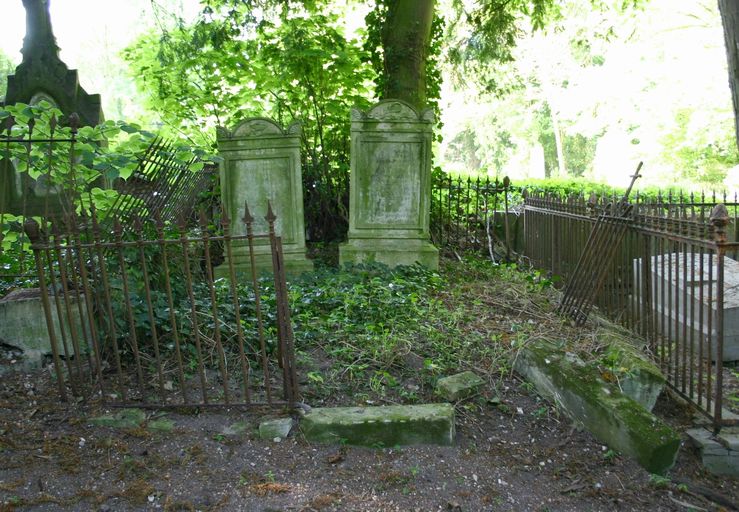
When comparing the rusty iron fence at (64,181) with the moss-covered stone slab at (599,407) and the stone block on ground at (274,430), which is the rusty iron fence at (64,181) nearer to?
the stone block on ground at (274,430)

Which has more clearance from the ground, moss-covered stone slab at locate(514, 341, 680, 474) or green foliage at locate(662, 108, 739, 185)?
green foliage at locate(662, 108, 739, 185)

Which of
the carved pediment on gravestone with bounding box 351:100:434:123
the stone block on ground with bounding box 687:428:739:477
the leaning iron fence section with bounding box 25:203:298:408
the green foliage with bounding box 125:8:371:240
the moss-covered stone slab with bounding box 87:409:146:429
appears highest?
the green foliage with bounding box 125:8:371:240

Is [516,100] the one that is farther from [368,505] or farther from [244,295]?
[368,505]

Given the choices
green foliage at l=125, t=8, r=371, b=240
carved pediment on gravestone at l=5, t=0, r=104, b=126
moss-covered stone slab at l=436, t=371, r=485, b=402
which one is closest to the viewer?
moss-covered stone slab at l=436, t=371, r=485, b=402

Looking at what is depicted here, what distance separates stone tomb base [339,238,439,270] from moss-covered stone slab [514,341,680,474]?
10.0 ft

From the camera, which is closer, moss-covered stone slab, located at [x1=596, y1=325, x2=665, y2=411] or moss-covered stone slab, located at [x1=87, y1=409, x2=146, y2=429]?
moss-covered stone slab, located at [x1=87, y1=409, x2=146, y2=429]

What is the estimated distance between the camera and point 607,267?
16.3ft

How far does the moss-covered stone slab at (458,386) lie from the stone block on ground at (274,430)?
1036 mm

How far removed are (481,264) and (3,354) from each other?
5579 millimetres

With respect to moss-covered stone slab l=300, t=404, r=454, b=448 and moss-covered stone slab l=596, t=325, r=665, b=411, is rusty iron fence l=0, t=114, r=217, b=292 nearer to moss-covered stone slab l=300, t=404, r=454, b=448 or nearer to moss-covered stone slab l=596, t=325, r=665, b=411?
moss-covered stone slab l=300, t=404, r=454, b=448

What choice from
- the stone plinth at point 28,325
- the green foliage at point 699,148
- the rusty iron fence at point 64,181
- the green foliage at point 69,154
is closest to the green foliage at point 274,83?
the rusty iron fence at point 64,181

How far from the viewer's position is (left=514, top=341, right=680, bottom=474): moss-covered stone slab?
10.3ft

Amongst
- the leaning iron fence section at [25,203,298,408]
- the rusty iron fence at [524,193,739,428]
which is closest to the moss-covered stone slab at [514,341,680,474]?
the rusty iron fence at [524,193,739,428]

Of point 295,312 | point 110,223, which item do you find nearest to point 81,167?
point 110,223
